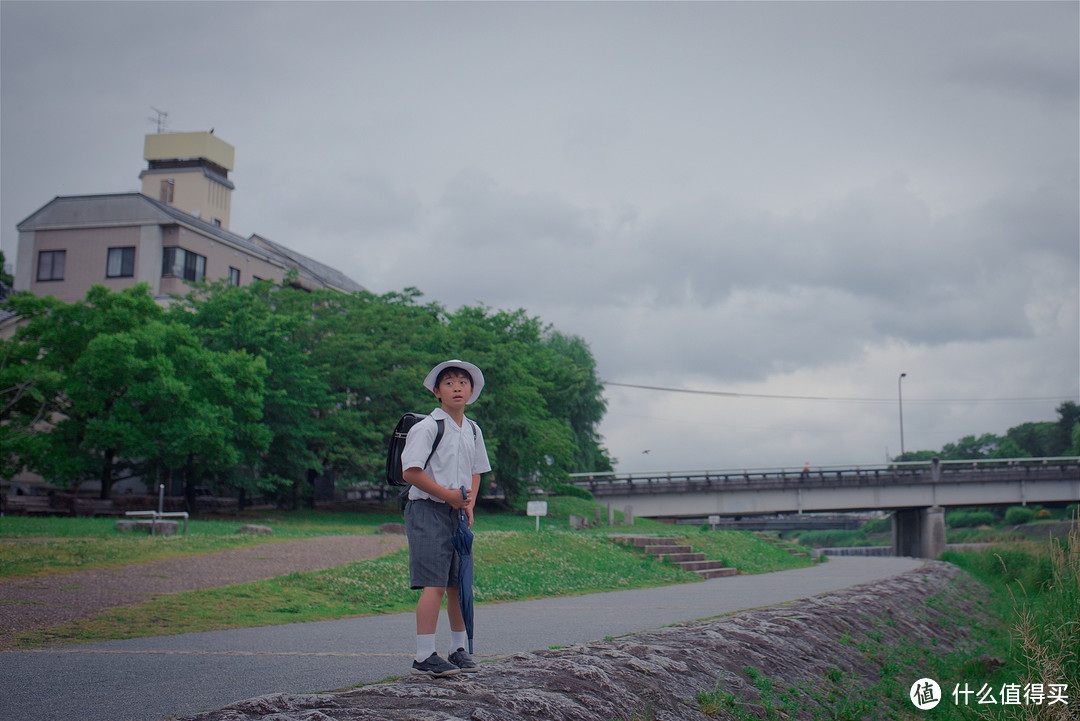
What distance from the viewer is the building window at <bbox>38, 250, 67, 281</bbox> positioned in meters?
48.0

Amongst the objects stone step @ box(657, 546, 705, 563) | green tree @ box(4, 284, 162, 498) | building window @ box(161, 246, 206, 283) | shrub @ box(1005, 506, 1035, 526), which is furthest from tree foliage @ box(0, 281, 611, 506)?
shrub @ box(1005, 506, 1035, 526)

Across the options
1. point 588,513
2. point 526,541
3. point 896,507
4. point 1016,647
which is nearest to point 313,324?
point 588,513

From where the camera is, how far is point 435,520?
208 inches

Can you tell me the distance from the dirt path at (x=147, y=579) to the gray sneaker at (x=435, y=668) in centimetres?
563

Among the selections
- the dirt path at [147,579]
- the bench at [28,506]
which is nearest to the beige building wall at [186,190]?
the bench at [28,506]

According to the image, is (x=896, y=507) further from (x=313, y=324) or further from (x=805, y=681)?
(x=805, y=681)

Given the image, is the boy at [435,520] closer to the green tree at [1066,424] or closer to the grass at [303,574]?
the grass at [303,574]

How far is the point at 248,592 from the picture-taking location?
513 inches

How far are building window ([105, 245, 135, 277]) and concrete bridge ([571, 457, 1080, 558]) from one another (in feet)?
92.5

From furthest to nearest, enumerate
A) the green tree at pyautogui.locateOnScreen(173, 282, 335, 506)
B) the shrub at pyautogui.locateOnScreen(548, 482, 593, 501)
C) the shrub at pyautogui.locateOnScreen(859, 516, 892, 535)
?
the shrub at pyautogui.locateOnScreen(859, 516, 892, 535) → the shrub at pyautogui.locateOnScreen(548, 482, 593, 501) → the green tree at pyautogui.locateOnScreen(173, 282, 335, 506)

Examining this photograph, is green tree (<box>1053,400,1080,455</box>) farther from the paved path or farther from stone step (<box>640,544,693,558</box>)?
the paved path

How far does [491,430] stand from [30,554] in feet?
88.3

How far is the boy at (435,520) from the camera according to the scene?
5156 mm

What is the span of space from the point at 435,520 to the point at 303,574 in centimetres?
1038
